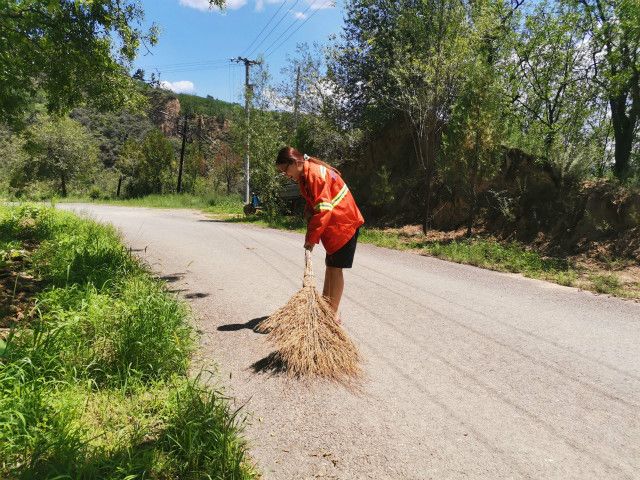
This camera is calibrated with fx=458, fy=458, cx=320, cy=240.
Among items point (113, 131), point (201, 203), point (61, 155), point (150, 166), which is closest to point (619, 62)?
point (201, 203)

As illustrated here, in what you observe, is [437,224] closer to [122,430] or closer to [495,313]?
[495,313]

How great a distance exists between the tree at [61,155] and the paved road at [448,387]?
147 ft

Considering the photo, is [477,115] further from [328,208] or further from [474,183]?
[328,208]

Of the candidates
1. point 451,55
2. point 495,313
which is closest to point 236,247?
point 495,313

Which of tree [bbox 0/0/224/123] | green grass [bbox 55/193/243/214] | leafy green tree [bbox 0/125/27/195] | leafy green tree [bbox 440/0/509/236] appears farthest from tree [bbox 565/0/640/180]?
leafy green tree [bbox 0/125/27/195]

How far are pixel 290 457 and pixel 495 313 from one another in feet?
12.3

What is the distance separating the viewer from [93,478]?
2209 millimetres

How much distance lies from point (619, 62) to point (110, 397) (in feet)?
40.7

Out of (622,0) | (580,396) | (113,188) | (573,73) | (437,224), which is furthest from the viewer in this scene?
(113,188)

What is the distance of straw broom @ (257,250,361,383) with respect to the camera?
11.8ft

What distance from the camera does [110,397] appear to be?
10.0 feet

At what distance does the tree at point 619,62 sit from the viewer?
10.3 meters

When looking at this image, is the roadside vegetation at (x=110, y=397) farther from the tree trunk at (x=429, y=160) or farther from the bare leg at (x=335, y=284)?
the tree trunk at (x=429, y=160)

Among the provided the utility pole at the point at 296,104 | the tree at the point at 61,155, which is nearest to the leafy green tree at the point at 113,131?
the tree at the point at 61,155
